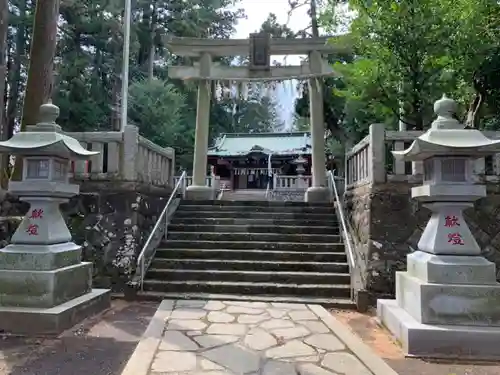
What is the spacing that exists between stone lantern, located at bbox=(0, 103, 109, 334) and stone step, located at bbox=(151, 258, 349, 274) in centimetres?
205

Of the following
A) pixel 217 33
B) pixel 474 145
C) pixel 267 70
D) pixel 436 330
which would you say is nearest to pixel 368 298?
pixel 436 330

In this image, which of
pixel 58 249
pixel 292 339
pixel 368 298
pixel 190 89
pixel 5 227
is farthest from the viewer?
pixel 190 89

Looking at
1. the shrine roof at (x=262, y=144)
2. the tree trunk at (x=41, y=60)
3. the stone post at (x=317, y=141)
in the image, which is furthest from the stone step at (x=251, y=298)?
the shrine roof at (x=262, y=144)

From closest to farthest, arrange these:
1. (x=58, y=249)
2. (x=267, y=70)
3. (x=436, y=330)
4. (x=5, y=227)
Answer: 1. (x=436, y=330)
2. (x=58, y=249)
3. (x=5, y=227)
4. (x=267, y=70)

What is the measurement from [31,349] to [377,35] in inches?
250

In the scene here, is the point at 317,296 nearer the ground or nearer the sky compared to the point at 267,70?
nearer the ground

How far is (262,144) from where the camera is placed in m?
25.6

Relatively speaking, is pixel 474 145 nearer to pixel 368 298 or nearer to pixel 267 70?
pixel 368 298

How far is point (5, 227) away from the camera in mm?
6941

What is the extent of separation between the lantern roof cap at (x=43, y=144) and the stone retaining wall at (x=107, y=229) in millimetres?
1997

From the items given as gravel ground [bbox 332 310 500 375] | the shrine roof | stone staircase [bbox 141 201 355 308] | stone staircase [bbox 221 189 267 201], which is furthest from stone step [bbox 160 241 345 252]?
the shrine roof

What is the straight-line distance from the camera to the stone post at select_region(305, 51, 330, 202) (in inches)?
425

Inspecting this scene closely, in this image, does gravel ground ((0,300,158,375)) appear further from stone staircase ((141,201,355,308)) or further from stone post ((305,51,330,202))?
Answer: stone post ((305,51,330,202))

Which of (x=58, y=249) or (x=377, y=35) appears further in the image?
(x=377, y=35)
